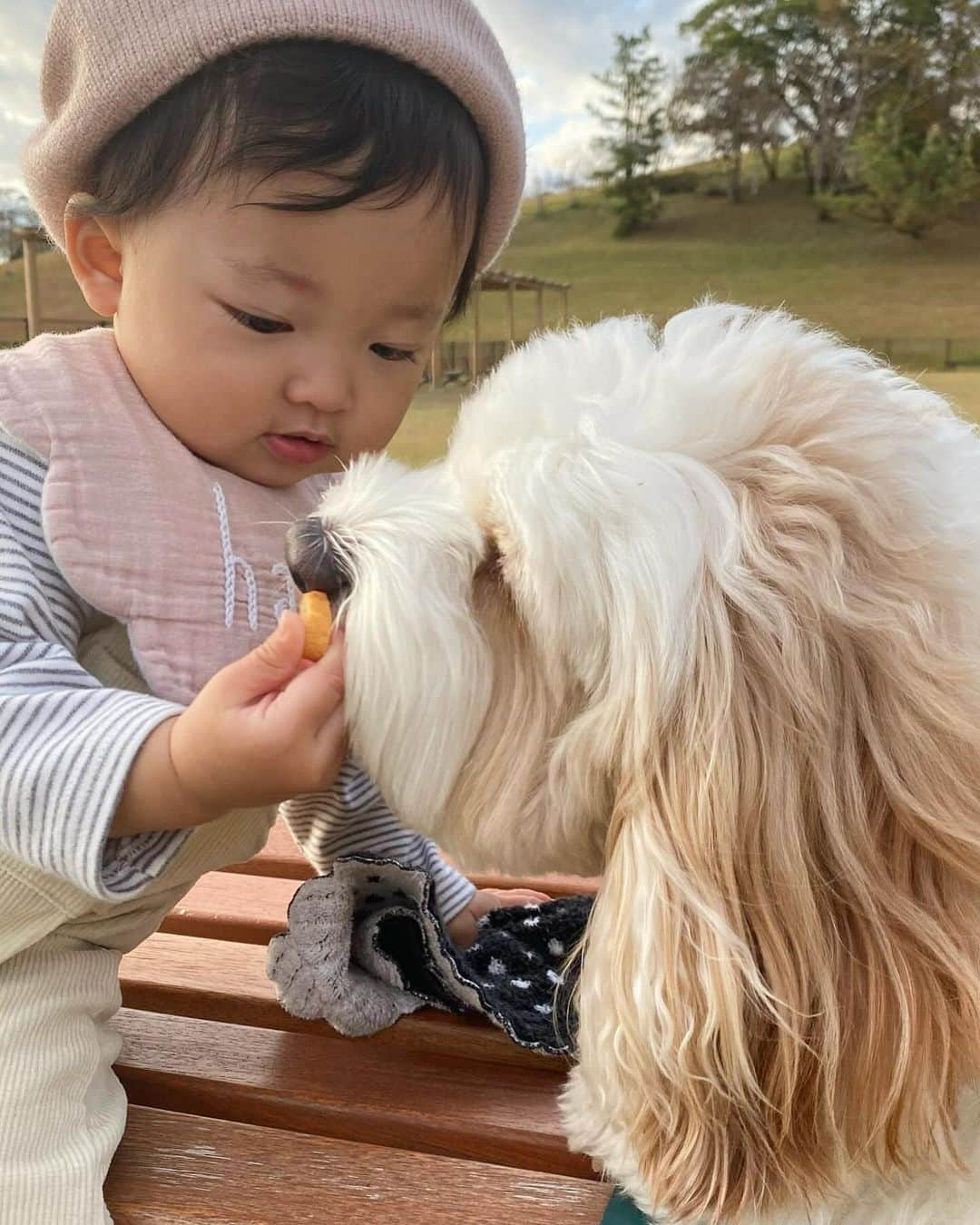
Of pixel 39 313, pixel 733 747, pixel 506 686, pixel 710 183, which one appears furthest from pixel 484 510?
pixel 710 183

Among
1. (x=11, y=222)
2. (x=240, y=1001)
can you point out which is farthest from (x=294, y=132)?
(x=11, y=222)

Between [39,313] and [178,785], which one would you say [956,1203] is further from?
[39,313]

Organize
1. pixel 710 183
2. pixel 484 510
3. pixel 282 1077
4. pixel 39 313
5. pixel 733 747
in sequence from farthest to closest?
pixel 710 183
pixel 39 313
pixel 282 1077
pixel 484 510
pixel 733 747

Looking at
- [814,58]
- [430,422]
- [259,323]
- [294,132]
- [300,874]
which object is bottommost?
[300,874]

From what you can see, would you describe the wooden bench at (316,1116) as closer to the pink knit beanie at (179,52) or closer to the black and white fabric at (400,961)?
the black and white fabric at (400,961)

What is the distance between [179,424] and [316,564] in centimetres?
32

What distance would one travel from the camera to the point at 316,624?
0.83m

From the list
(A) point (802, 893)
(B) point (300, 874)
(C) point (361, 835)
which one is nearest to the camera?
(A) point (802, 893)

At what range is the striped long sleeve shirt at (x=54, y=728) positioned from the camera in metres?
0.79

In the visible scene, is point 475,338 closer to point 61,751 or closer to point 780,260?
point 780,260

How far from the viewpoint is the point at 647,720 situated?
734 millimetres

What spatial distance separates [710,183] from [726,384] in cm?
259

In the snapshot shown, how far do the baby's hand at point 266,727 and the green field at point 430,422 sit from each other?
0.32 meters

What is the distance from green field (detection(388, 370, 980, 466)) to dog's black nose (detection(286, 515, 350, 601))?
218 mm
